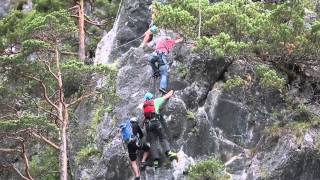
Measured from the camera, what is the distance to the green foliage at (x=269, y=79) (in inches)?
544

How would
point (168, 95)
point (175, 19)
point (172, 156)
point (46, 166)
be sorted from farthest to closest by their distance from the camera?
point (46, 166)
point (175, 19)
point (168, 95)
point (172, 156)

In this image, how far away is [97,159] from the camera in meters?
15.4

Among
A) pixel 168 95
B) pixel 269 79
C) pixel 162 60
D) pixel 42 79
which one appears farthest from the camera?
pixel 42 79

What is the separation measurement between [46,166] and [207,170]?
6855 millimetres

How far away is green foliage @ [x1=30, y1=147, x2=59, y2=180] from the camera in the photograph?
17672mm

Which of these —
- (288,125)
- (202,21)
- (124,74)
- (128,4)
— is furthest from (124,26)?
(288,125)

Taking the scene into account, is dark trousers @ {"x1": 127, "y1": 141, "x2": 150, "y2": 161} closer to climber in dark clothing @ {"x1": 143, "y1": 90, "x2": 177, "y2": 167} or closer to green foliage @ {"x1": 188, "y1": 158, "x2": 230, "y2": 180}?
climber in dark clothing @ {"x1": 143, "y1": 90, "x2": 177, "y2": 167}

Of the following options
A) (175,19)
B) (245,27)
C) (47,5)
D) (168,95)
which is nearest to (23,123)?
(168,95)

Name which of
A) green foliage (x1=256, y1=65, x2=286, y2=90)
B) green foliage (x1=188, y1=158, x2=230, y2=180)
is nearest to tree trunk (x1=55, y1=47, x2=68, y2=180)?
green foliage (x1=188, y1=158, x2=230, y2=180)

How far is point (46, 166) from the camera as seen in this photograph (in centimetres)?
1775

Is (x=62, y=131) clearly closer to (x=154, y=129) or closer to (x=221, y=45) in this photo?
(x=154, y=129)

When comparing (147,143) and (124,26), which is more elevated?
(124,26)

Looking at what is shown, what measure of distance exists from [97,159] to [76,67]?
8.76 ft

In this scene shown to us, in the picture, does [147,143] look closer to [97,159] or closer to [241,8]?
[97,159]
